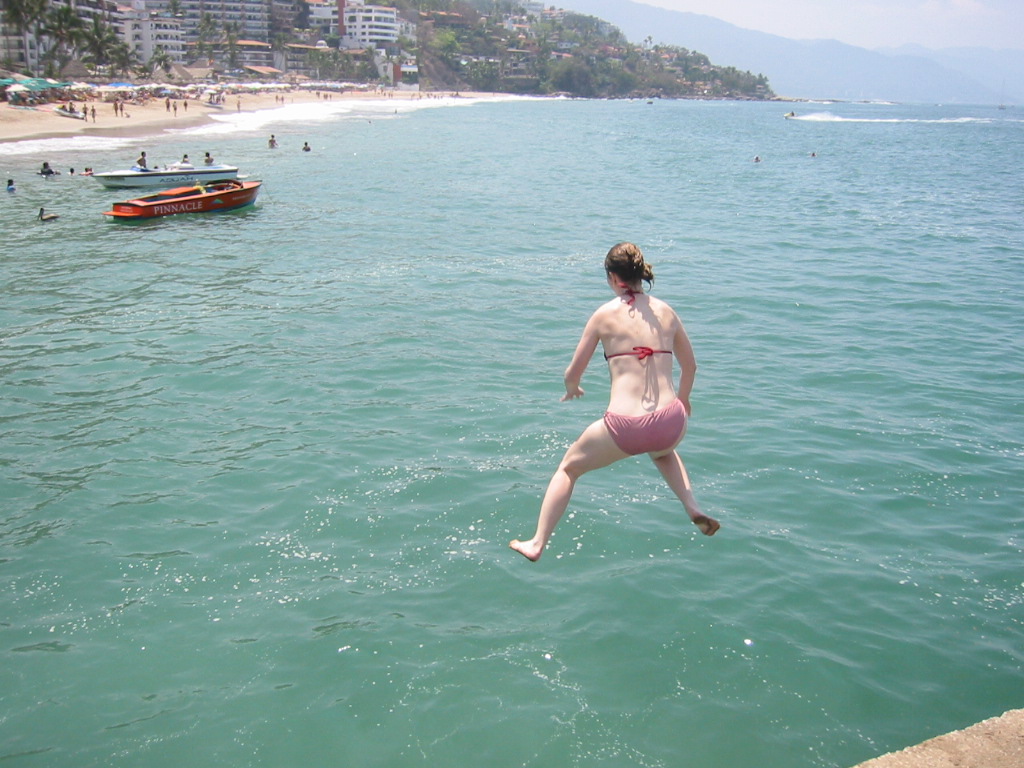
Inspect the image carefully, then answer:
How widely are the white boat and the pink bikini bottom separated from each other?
3552 centimetres

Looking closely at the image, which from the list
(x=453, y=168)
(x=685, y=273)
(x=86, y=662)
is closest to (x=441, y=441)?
(x=86, y=662)

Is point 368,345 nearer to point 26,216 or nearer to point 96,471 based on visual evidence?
point 96,471

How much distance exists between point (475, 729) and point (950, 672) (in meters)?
4.15

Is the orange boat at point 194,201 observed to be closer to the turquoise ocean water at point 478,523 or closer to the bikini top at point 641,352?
the turquoise ocean water at point 478,523

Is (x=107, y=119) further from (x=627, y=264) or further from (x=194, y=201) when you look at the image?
(x=627, y=264)

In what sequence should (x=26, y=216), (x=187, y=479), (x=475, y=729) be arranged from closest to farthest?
(x=475, y=729) → (x=187, y=479) → (x=26, y=216)

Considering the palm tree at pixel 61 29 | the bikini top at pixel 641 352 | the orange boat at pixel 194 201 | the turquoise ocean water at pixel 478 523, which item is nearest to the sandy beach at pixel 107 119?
the palm tree at pixel 61 29

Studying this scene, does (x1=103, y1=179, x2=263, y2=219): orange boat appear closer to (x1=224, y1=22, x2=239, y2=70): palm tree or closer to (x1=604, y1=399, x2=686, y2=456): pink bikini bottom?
(x1=604, y1=399, x2=686, y2=456): pink bikini bottom

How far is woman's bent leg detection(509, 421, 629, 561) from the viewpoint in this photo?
573cm

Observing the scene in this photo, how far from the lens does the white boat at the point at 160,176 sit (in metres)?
37.3

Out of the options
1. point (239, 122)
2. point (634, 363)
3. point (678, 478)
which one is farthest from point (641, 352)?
point (239, 122)

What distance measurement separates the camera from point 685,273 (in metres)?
23.7

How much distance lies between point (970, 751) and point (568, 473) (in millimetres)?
2840

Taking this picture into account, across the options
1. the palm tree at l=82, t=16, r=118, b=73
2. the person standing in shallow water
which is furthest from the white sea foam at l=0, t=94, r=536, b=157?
the person standing in shallow water
